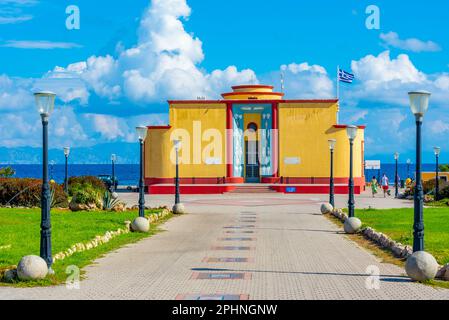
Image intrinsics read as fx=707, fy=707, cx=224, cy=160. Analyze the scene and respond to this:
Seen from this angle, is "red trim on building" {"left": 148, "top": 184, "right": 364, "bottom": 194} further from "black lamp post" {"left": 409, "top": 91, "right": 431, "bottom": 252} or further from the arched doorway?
"black lamp post" {"left": 409, "top": 91, "right": 431, "bottom": 252}

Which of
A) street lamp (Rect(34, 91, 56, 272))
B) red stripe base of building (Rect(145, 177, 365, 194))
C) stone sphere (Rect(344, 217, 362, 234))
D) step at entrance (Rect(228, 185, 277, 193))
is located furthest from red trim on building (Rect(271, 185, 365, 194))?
street lamp (Rect(34, 91, 56, 272))

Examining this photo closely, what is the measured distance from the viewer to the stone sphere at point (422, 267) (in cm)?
1320

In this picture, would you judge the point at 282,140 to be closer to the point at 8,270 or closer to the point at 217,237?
the point at 217,237

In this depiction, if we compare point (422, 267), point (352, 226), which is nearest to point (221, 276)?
point (422, 267)

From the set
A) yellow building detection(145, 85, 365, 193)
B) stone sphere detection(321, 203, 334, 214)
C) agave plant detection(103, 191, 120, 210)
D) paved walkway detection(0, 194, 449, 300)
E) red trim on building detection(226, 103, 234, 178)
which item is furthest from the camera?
red trim on building detection(226, 103, 234, 178)

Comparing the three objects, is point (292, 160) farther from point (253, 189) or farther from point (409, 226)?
point (409, 226)

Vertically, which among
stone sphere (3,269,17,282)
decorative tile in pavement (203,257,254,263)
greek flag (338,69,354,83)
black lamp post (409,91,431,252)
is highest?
greek flag (338,69,354,83)

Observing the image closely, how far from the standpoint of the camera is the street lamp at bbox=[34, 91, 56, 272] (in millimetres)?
14266

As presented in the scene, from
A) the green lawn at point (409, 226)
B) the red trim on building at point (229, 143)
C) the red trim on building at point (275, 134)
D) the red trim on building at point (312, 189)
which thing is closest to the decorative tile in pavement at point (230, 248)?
the green lawn at point (409, 226)

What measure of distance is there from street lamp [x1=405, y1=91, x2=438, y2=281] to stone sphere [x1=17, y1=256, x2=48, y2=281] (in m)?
6.93

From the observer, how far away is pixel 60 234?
803 inches

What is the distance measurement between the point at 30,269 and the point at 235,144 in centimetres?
4133

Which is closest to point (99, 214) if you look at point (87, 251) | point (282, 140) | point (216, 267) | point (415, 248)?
point (87, 251)
